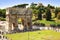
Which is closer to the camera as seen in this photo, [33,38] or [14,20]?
[33,38]

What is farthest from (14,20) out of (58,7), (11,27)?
(58,7)

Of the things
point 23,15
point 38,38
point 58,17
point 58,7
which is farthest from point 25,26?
point 58,7

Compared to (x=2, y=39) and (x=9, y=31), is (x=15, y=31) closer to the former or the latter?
(x=9, y=31)

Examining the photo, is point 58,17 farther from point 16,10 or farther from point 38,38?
point 38,38

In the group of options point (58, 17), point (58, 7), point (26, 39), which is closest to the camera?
point (26, 39)

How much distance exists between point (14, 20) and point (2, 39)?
12.4 metres

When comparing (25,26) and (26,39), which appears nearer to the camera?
(26,39)

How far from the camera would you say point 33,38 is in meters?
38.6

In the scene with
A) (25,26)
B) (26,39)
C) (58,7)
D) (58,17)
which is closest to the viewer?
(26,39)

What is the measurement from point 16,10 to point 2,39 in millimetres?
13416

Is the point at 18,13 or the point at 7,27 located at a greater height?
the point at 18,13

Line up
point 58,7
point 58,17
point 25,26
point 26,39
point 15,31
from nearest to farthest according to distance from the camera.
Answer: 1. point 26,39
2. point 15,31
3. point 25,26
4. point 58,17
5. point 58,7

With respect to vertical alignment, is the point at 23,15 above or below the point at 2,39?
above

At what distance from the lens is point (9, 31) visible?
4825cm
